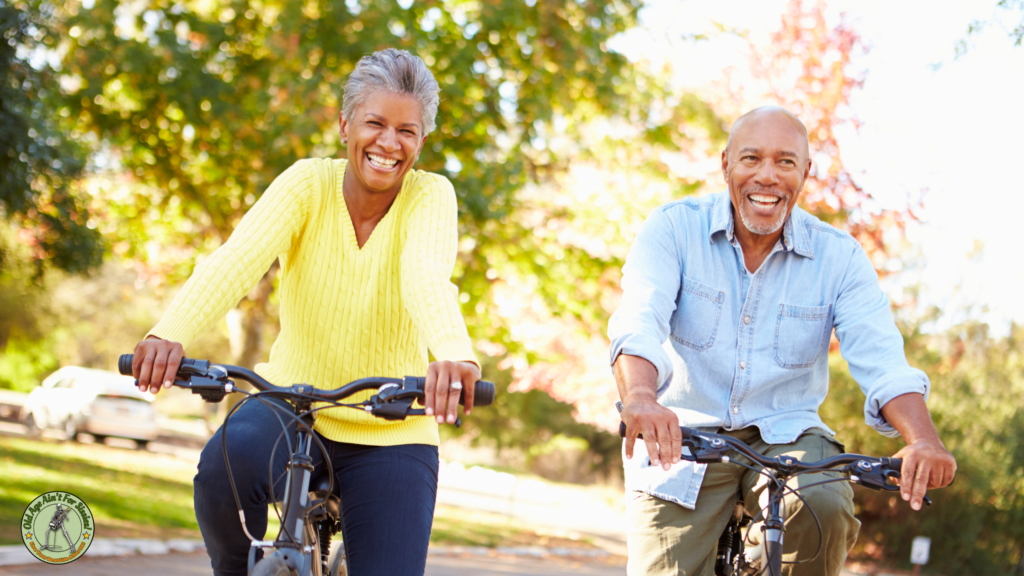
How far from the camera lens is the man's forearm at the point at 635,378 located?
255 cm

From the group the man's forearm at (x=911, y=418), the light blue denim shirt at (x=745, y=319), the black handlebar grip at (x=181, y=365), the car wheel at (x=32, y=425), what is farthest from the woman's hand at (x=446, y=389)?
the car wheel at (x=32, y=425)

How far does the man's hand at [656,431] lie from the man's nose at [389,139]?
1.10 metres

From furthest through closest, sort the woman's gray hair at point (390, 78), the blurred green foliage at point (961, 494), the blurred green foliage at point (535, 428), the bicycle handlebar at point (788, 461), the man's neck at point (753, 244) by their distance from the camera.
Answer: the blurred green foliage at point (535, 428)
the blurred green foliage at point (961, 494)
the man's neck at point (753, 244)
the woman's gray hair at point (390, 78)
the bicycle handlebar at point (788, 461)

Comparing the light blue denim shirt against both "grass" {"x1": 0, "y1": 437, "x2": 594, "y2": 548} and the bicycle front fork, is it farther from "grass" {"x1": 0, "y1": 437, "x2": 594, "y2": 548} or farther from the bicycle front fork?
"grass" {"x1": 0, "y1": 437, "x2": 594, "y2": 548}

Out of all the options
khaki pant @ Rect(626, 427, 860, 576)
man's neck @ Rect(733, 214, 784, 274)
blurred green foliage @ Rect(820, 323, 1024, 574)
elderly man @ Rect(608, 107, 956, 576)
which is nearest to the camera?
khaki pant @ Rect(626, 427, 860, 576)

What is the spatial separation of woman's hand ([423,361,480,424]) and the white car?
19.3m

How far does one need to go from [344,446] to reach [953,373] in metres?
15.1

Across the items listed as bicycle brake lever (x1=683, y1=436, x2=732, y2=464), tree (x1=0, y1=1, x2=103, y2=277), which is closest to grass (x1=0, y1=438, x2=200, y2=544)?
tree (x1=0, y1=1, x2=103, y2=277)

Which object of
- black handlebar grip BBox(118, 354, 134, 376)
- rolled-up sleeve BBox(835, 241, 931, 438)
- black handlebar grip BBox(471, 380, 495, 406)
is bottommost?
black handlebar grip BBox(118, 354, 134, 376)

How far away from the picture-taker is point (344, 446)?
2.91m

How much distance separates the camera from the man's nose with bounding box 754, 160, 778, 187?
3.11m

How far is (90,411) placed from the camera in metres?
19.7

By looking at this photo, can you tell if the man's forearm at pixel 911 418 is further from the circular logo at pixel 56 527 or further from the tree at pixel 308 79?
the tree at pixel 308 79

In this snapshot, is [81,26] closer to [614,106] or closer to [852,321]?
[614,106]
